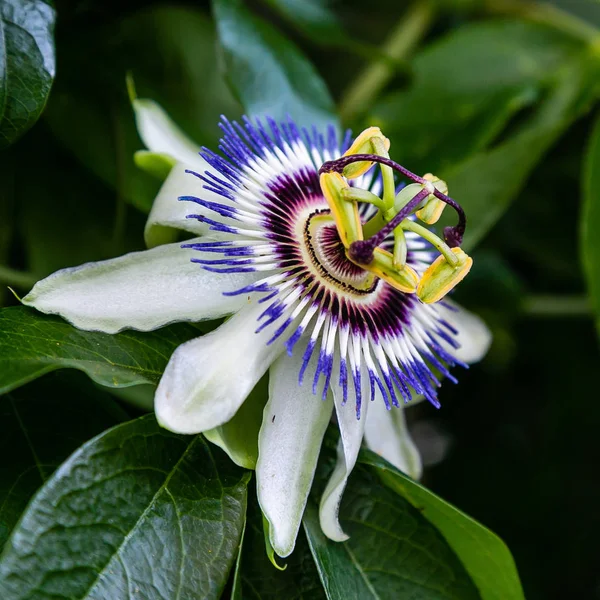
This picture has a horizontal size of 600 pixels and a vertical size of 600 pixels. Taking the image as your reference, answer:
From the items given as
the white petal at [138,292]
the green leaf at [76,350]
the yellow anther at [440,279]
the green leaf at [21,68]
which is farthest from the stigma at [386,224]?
the green leaf at [21,68]

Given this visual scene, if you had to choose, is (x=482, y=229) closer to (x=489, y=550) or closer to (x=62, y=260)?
(x=489, y=550)

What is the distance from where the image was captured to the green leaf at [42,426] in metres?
0.93

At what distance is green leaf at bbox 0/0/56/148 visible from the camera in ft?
3.32

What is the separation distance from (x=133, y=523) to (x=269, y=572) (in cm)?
23

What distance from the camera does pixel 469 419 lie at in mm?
2299

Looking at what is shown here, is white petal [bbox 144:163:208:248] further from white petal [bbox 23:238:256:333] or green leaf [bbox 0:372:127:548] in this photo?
green leaf [bbox 0:372:127:548]

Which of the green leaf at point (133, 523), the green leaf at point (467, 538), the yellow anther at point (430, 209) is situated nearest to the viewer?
the green leaf at point (133, 523)

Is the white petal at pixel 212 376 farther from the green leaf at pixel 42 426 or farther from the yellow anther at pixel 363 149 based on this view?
the yellow anther at pixel 363 149

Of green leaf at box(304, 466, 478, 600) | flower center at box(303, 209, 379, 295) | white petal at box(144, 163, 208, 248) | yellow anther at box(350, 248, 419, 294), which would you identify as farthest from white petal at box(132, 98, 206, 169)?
green leaf at box(304, 466, 478, 600)

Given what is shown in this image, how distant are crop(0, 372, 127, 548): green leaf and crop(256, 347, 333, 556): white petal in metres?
0.20

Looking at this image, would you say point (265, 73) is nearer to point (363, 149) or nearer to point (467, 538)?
point (363, 149)

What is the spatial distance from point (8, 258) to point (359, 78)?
101cm

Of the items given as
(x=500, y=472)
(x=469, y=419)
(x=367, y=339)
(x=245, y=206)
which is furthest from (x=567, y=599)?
(x=245, y=206)

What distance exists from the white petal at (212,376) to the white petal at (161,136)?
352 millimetres
